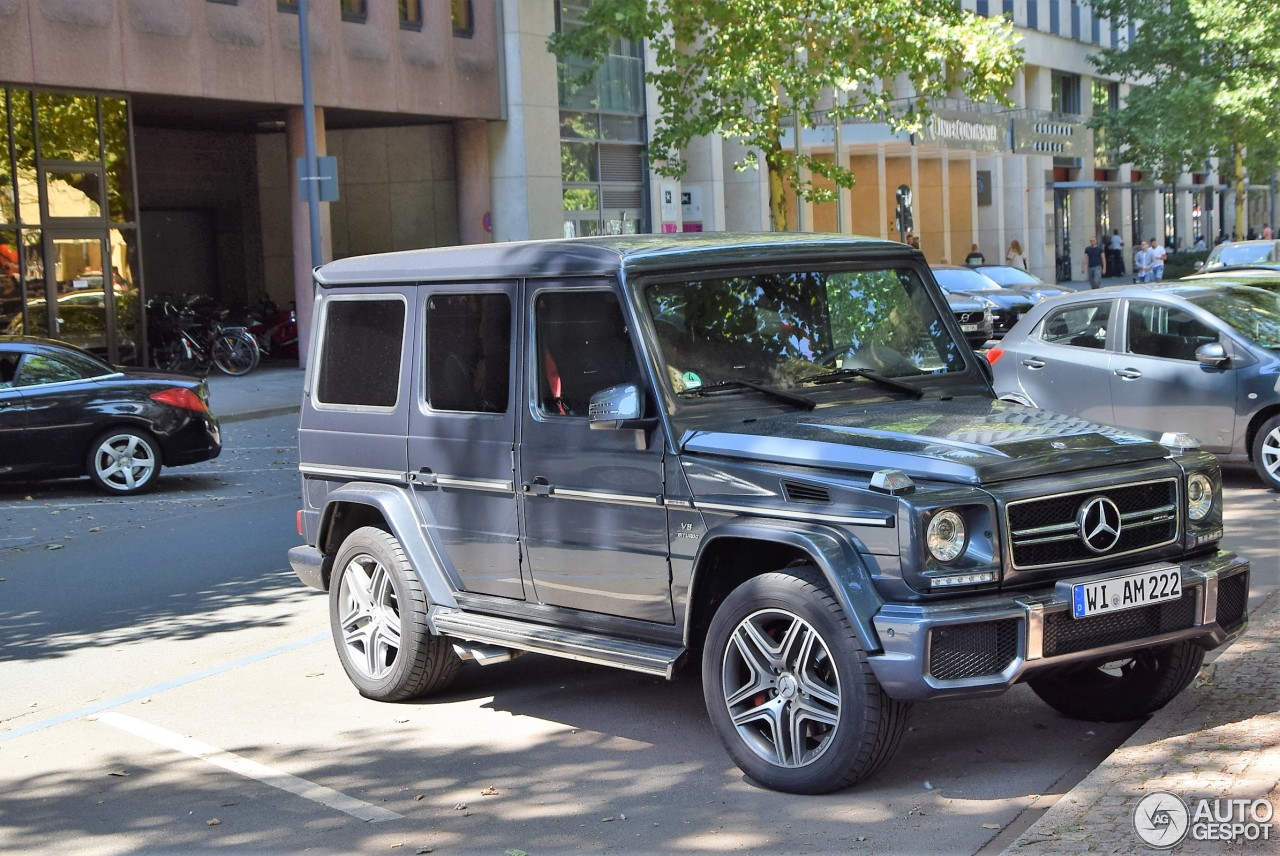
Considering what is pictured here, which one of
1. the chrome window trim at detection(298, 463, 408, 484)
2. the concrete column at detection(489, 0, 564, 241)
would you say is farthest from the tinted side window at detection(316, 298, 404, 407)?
the concrete column at detection(489, 0, 564, 241)

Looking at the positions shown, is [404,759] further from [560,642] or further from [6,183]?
[6,183]

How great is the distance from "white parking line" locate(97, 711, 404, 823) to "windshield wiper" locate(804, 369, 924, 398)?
2268 mm

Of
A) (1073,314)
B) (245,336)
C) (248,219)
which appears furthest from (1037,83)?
(1073,314)

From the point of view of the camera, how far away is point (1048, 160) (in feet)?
197

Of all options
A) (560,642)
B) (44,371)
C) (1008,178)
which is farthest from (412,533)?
(1008,178)

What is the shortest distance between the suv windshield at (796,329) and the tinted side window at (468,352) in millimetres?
787

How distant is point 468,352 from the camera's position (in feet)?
22.0

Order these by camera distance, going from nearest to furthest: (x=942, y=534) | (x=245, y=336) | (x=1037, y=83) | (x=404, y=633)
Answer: (x=942, y=534)
(x=404, y=633)
(x=245, y=336)
(x=1037, y=83)

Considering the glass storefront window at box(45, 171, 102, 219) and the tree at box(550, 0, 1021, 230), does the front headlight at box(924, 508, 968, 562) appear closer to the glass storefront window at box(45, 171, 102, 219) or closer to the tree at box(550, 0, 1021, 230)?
the tree at box(550, 0, 1021, 230)

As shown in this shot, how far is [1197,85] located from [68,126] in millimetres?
29763

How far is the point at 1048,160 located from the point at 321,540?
56.1m

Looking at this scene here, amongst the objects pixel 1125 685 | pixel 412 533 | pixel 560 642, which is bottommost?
pixel 1125 685

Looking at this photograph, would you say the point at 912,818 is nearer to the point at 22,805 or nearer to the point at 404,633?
the point at 404,633

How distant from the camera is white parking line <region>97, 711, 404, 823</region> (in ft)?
18.7
